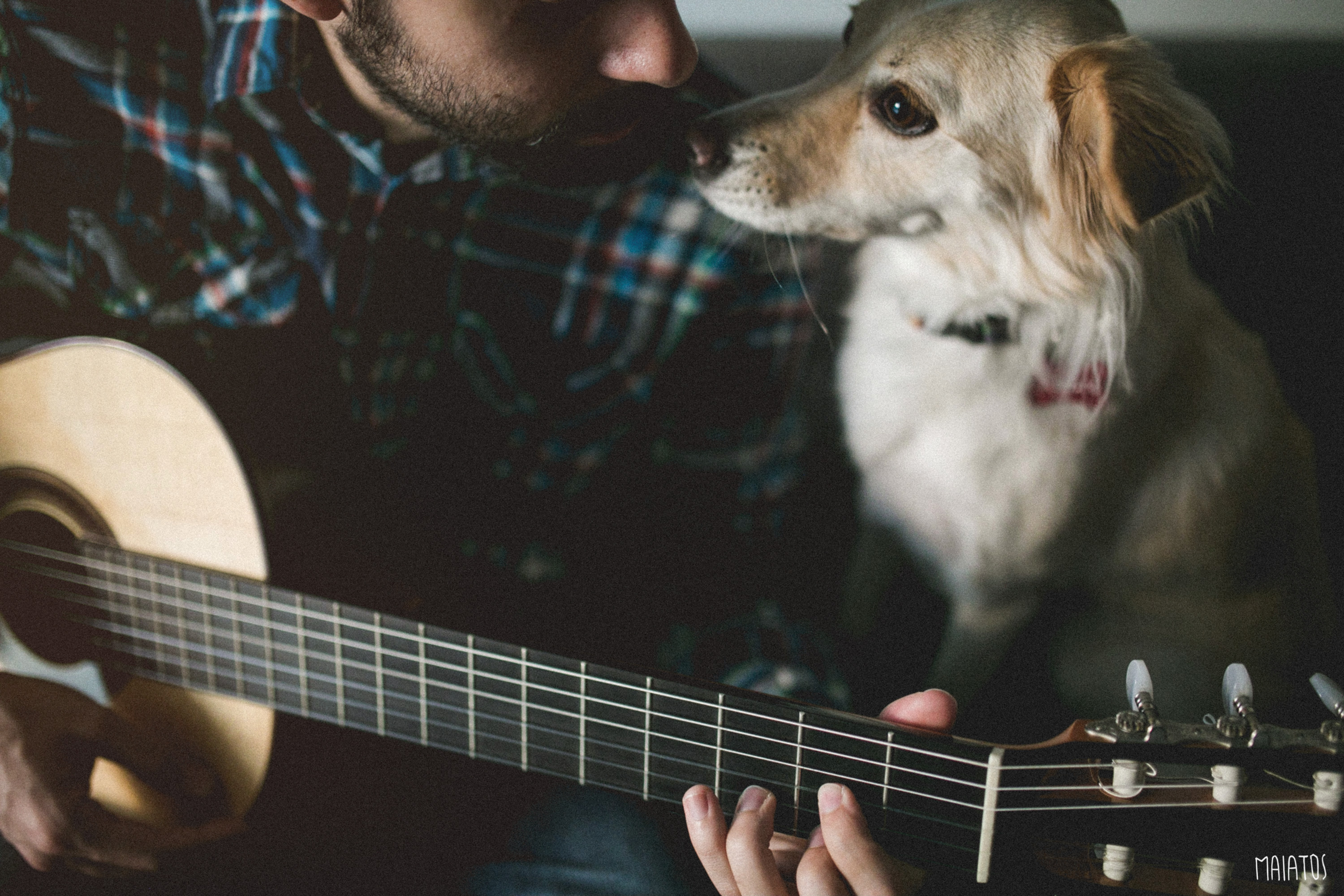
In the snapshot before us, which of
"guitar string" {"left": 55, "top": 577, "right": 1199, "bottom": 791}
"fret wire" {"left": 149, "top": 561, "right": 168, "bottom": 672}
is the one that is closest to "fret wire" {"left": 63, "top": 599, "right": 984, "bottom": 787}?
"guitar string" {"left": 55, "top": 577, "right": 1199, "bottom": 791}

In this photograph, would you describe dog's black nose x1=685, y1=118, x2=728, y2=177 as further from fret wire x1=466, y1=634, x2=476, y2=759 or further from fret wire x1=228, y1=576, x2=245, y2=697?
fret wire x1=228, y1=576, x2=245, y2=697

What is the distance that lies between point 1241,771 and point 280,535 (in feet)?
3.31

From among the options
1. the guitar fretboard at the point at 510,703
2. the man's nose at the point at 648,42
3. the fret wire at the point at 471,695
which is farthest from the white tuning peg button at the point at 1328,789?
the man's nose at the point at 648,42

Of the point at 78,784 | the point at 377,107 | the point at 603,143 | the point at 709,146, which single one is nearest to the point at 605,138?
the point at 603,143

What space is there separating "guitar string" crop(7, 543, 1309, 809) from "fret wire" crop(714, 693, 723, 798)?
11mm

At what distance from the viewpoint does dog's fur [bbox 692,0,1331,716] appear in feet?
2.35

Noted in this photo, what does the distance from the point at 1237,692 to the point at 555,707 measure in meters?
0.60

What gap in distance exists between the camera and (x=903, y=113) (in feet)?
2.62

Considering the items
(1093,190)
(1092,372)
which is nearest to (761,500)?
(1092,372)

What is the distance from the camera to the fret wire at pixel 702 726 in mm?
625

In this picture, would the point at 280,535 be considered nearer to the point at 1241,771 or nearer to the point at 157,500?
the point at 157,500

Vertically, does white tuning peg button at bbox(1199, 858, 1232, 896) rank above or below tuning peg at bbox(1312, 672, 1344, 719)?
below

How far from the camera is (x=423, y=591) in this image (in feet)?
3.44

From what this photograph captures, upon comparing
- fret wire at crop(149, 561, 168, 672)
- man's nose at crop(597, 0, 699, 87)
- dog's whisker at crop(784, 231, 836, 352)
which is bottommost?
fret wire at crop(149, 561, 168, 672)
